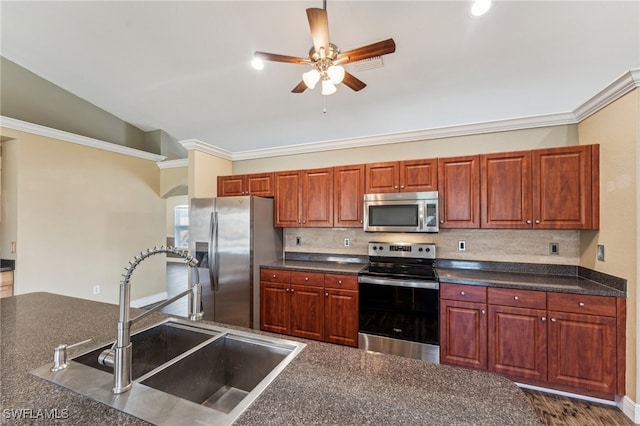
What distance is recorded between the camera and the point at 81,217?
407cm

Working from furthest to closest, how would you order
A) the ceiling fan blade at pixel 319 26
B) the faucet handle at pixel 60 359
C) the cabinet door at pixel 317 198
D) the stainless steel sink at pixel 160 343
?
the cabinet door at pixel 317 198, the ceiling fan blade at pixel 319 26, the stainless steel sink at pixel 160 343, the faucet handle at pixel 60 359

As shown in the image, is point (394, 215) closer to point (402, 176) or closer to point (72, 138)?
point (402, 176)

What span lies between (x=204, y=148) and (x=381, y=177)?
8.09ft

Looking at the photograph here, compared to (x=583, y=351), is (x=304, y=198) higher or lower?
higher

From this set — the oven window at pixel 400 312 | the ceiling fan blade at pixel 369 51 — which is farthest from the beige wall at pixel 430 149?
the ceiling fan blade at pixel 369 51

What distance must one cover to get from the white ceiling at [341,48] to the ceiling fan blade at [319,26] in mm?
631

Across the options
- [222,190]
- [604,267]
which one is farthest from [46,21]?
[604,267]

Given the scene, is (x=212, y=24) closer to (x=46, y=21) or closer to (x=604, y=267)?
(x=46, y=21)

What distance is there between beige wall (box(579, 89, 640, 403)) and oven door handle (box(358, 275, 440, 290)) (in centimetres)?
135

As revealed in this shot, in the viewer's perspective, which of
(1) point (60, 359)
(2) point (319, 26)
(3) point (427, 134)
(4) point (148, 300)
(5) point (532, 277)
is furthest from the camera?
(4) point (148, 300)

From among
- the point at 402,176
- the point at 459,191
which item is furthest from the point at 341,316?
the point at 459,191

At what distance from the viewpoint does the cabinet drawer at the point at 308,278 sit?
3.01 m

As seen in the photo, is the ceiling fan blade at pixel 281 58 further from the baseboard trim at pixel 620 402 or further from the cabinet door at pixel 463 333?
the baseboard trim at pixel 620 402

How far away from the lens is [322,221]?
340 centimetres
